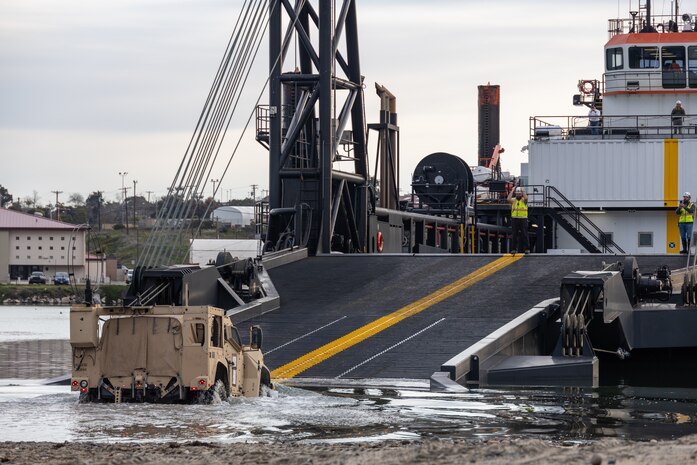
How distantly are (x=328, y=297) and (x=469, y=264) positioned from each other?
16.8 ft

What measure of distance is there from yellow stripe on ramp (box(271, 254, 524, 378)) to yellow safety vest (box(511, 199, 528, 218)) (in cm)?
268

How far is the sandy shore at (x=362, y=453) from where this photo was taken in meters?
11.6

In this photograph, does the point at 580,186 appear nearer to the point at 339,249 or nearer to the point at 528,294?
the point at 339,249

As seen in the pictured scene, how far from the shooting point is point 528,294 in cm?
2727

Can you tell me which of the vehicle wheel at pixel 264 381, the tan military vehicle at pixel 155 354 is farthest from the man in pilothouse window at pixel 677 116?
the tan military vehicle at pixel 155 354

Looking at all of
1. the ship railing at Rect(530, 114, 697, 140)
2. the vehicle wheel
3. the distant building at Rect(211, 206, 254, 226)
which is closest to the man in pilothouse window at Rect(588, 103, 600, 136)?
the ship railing at Rect(530, 114, 697, 140)

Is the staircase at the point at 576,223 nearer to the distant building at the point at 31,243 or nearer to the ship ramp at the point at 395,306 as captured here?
the ship ramp at the point at 395,306

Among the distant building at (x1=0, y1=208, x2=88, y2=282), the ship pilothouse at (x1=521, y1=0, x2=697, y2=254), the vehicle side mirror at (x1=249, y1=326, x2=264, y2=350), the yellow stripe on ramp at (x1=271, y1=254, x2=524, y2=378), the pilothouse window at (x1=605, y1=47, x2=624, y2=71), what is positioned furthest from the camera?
the distant building at (x1=0, y1=208, x2=88, y2=282)

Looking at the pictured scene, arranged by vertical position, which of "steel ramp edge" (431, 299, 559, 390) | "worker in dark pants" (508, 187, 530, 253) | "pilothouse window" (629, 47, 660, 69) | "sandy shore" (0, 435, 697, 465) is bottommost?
"sandy shore" (0, 435, 697, 465)

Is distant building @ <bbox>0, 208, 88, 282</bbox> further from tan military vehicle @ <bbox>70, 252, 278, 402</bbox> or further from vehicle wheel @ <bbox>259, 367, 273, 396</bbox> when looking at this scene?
tan military vehicle @ <bbox>70, 252, 278, 402</bbox>

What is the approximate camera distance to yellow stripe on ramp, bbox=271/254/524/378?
880 inches

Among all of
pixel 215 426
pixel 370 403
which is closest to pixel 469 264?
pixel 370 403

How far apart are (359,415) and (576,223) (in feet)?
85.0

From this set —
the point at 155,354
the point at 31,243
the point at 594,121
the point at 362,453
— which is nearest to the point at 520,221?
the point at 594,121
